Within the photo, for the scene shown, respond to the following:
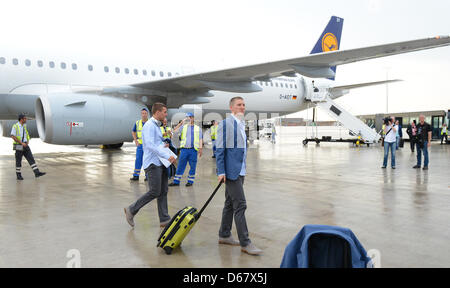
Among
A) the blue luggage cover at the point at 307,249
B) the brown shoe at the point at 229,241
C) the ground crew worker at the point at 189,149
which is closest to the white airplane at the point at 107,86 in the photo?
the ground crew worker at the point at 189,149

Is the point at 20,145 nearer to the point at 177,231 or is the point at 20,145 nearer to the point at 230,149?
the point at 177,231

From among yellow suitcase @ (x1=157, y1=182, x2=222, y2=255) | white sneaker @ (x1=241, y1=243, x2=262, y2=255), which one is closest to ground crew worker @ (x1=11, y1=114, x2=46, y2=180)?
yellow suitcase @ (x1=157, y1=182, x2=222, y2=255)

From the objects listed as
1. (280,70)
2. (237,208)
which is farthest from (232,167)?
(280,70)

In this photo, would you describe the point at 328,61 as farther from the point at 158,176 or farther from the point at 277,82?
the point at 277,82

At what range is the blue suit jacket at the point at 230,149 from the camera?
3.79m

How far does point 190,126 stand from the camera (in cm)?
→ 803

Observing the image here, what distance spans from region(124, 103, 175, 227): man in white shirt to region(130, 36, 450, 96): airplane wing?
607 centimetres

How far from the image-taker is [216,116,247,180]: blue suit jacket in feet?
12.4

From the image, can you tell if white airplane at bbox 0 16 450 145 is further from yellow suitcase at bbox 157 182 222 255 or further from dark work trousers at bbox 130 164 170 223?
yellow suitcase at bbox 157 182 222 255

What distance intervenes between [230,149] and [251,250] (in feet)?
3.48

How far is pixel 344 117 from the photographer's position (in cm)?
2033

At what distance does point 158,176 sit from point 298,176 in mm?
5016

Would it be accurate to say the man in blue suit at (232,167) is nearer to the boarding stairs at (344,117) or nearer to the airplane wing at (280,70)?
the airplane wing at (280,70)
